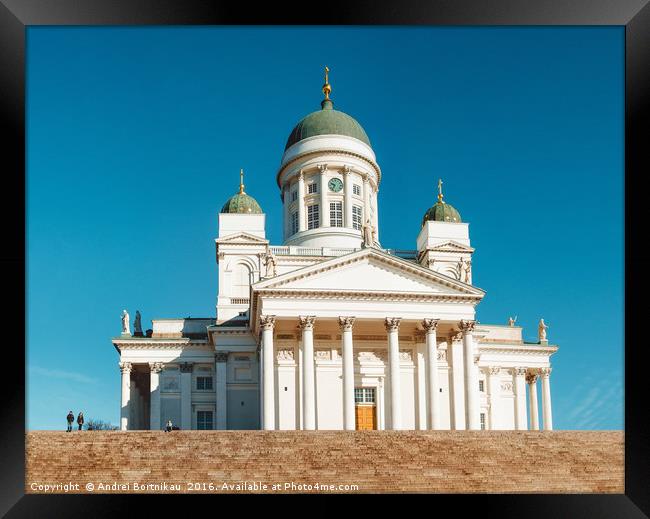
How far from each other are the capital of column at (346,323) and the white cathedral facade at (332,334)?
7cm

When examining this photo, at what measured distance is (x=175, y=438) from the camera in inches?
1053

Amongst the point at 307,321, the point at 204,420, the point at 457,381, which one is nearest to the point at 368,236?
the point at 307,321

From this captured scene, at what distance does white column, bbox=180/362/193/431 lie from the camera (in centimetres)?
4591

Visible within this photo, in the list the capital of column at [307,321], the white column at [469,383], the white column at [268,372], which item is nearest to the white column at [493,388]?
the white column at [469,383]

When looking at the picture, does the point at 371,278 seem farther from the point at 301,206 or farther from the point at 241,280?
the point at 301,206

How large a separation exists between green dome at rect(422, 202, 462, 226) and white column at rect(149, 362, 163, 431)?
63.8ft

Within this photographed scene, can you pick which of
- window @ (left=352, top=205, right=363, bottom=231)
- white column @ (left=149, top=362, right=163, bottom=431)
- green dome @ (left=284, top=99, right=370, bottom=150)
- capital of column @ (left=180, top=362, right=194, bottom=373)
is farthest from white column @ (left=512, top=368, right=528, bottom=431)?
white column @ (left=149, top=362, right=163, bottom=431)

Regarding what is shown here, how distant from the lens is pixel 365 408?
41375 mm
